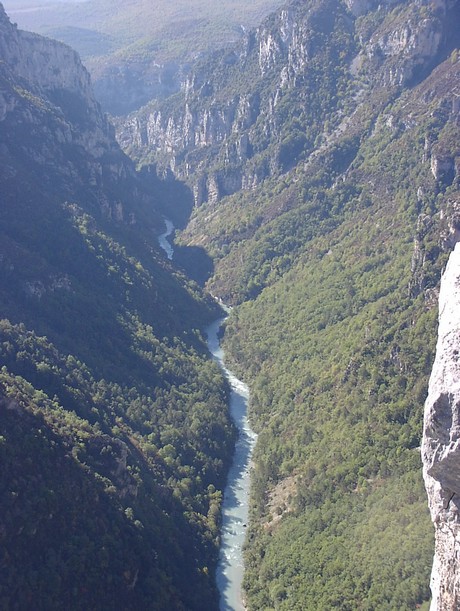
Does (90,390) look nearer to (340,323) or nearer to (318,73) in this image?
(340,323)

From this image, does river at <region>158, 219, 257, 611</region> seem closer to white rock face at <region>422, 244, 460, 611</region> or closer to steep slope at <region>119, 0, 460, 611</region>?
steep slope at <region>119, 0, 460, 611</region>

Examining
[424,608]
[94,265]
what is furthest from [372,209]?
[424,608]

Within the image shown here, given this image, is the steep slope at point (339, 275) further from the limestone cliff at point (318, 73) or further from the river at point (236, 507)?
the river at point (236, 507)

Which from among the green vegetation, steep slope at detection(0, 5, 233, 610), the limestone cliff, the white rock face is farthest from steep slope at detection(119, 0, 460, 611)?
the white rock face

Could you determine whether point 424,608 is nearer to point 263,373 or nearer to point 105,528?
point 105,528

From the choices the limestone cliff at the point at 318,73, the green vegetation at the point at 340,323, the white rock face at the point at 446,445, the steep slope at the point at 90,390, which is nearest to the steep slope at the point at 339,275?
the green vegetation at the point at 340,323
